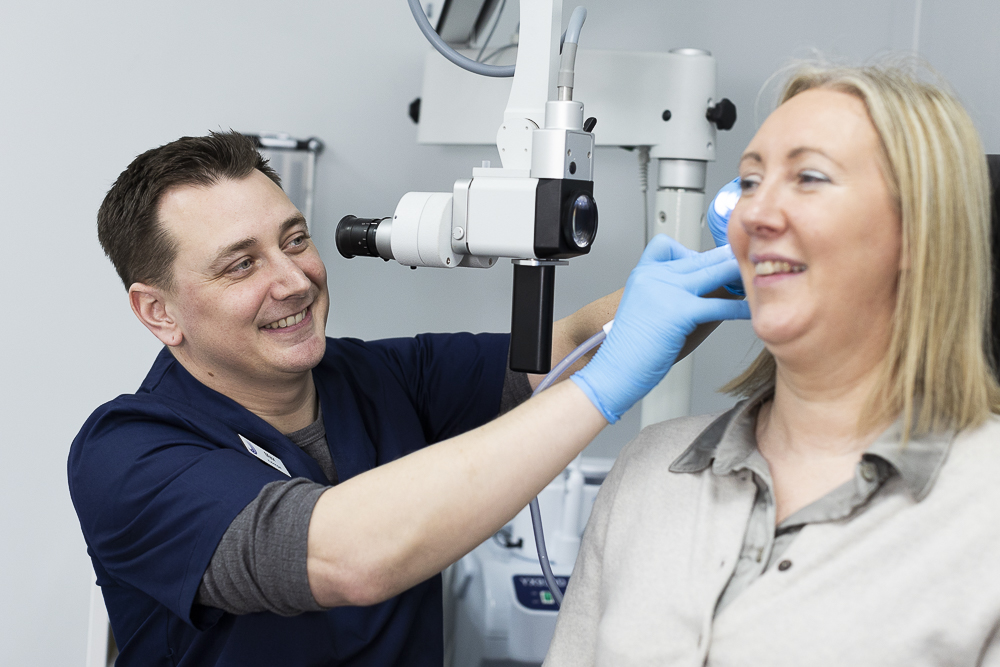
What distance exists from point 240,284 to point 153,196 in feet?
0.62

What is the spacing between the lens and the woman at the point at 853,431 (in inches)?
31.5

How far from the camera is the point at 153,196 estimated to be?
4.16ft

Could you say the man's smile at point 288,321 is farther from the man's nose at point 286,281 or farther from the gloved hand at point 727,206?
the gloved hand at point 727,206

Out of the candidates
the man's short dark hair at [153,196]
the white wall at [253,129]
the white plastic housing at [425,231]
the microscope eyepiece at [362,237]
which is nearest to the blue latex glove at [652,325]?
the white plastic housing at [425,231]

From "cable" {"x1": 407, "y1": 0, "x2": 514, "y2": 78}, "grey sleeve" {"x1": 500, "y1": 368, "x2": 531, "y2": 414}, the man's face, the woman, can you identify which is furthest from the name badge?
"cable" {"x1": 407, "y1": 0, "x2": 514, "y2": 78}

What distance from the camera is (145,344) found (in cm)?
206

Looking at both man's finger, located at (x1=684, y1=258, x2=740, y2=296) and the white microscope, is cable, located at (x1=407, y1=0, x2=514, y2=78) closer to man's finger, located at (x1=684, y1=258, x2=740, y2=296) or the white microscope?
the white microscope

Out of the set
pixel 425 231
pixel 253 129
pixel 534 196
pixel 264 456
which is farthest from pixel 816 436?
pixel 253 129

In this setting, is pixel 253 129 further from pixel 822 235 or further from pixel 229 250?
pixel 822 235

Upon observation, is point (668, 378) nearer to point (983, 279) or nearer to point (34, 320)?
point (983, 279)

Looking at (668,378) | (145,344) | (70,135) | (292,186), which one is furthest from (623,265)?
(70,135)

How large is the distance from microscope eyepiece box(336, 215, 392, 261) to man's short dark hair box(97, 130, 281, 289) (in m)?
0.22

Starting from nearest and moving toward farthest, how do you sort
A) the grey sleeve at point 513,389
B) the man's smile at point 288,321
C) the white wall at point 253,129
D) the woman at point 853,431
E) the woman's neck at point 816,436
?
the woman at point 853,431
the woman's neck at point 816,436
the man's smile at point 288,321
the grey sleeve at point 513,389
the white wall at point 253,129

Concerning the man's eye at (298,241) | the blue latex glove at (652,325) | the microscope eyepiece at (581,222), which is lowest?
the blue latex glove at (652,325)
